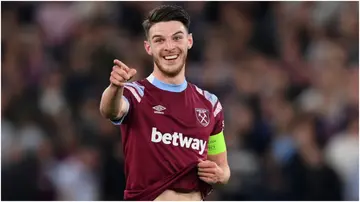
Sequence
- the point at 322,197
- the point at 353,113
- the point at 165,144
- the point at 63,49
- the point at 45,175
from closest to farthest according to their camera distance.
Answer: the point at 165,144 < the point at 322,197 < the point at 45,175 < the point at 353,113 < the point at 63,49

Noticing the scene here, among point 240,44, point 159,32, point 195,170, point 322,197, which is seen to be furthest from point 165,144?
point 240,44

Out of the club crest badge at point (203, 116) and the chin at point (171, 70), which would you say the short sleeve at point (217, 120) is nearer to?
the club crest badge at point (203, 116)

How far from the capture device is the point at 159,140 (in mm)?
5398

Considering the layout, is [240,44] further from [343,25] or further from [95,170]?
[95,170]

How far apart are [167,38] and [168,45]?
0.16 feet

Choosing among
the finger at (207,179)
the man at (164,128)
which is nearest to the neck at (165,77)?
the man at (164,128)

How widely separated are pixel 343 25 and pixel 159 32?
697cm

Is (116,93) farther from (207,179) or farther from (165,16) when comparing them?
(207,179)

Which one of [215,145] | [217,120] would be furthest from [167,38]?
[215,145]

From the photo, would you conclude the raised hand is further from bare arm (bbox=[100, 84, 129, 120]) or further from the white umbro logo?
the white umbro logo

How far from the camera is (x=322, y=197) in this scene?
29.9 feet

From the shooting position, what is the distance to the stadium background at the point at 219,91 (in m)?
9.48

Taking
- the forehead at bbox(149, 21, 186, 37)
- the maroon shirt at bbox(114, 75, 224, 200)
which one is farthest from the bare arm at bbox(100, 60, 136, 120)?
the forehead at bbox(149, 21, 186, 37)

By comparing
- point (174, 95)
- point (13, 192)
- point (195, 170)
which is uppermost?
point (174, 95)
